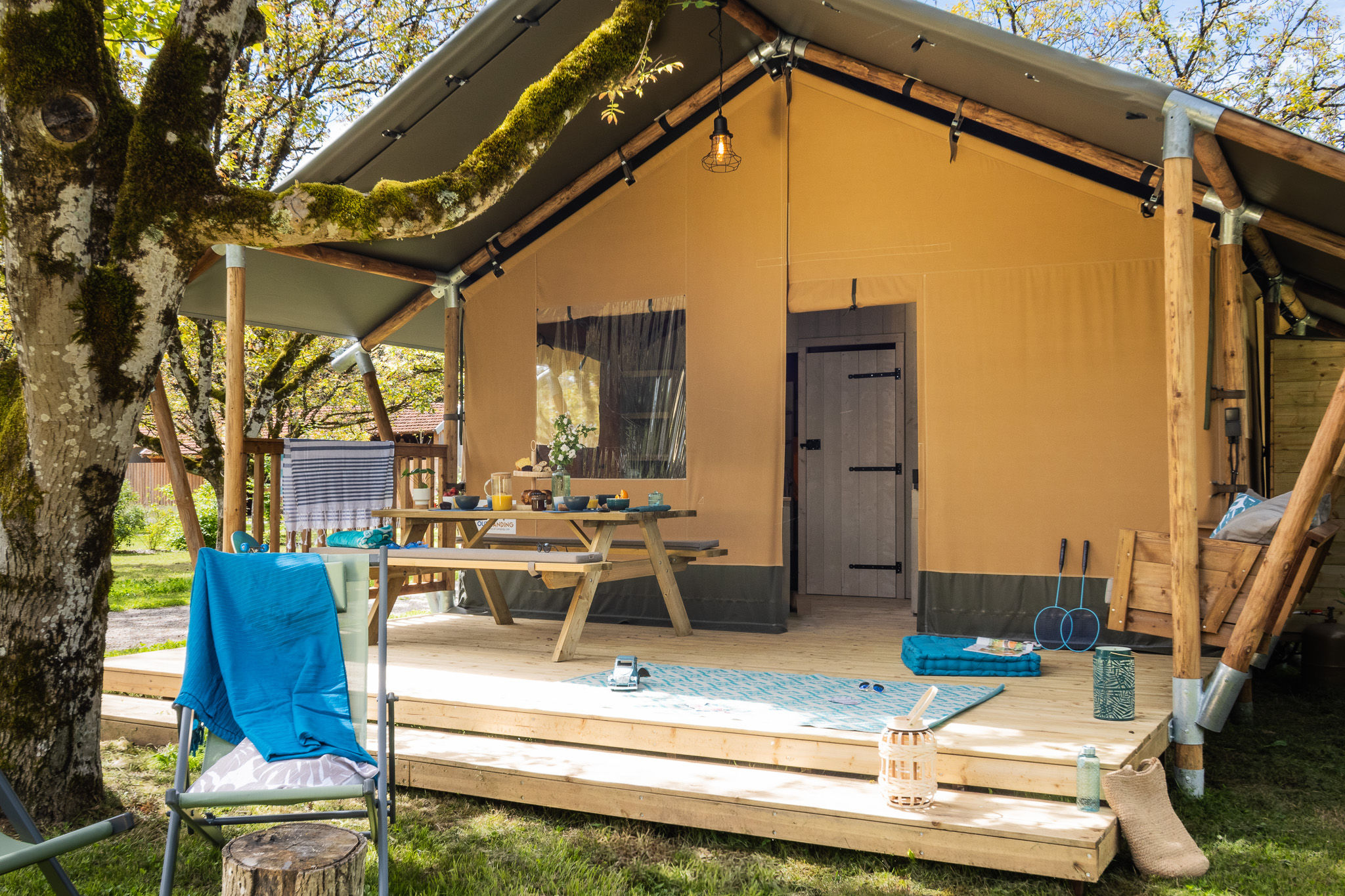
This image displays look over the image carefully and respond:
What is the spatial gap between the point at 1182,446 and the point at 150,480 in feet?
61.1

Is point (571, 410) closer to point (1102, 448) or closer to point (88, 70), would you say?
point (1102, 448)

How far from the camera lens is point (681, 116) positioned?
243 inches

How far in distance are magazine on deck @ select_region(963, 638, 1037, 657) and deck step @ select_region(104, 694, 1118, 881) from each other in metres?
1.58

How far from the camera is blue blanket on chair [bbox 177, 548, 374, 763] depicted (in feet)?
9.29

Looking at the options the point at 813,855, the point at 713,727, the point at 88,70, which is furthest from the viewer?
the point at 713,727

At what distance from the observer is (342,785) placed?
2.61 meters

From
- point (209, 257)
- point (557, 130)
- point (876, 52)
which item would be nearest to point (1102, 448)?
point (876, 52)

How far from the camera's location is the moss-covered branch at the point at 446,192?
3.37 meters

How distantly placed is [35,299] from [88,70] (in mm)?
782

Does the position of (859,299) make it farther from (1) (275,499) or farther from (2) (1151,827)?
(1) (275,499)

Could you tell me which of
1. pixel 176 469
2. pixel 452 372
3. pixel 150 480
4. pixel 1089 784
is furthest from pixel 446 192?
pixel 150 480

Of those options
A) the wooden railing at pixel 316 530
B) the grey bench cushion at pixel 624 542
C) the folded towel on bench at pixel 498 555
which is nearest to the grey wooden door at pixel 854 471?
the grey bench cushion at pixel 624 542

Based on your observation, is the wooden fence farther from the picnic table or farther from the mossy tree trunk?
the mossy tree trunk

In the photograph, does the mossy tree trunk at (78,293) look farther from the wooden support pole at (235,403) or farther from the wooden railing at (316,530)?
the wooden railing at (316,530)
